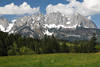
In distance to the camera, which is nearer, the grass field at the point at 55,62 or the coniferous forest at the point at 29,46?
the grass field at the point at 55,62

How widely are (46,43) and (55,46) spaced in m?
8.53

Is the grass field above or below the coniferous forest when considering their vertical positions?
above

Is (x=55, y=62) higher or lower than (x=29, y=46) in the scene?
higher

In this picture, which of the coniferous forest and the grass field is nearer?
the grass field

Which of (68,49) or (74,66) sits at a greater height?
(74,66)

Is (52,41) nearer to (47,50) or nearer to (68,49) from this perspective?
(47,50)

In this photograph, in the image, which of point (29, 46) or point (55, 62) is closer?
point (55, 62)

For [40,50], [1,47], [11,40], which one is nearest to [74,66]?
[1,47]

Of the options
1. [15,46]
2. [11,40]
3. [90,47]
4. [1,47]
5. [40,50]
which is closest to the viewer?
[1,47]

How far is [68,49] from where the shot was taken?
150250 mm

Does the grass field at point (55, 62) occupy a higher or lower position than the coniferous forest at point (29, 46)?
higher

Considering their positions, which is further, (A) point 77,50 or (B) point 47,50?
(A) point 77,50

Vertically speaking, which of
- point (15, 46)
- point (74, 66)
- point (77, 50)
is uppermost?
point (74, 66)

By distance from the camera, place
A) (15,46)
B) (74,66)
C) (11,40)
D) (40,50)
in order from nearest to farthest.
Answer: (74,66) → (15,46) → (11,40) → (40,50)
